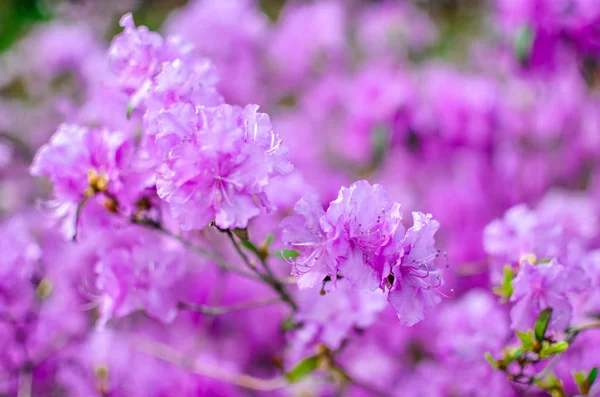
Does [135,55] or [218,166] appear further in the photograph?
[135,55]

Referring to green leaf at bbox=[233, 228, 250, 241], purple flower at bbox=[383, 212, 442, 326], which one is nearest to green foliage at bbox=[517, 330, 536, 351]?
purple flower at bbox=[383, 212, 442, 326]

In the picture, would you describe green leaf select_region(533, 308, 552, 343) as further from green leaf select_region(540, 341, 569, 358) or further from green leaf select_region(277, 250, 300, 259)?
green leaf select_region(277, 250, 300, 259)

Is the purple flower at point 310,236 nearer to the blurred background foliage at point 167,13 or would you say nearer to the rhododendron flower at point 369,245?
the rhododendron flower at point 369,245

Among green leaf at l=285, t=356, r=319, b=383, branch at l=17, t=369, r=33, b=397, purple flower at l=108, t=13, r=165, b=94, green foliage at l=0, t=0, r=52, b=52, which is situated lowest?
green foliage at l=0, t=0, r=52, b=52

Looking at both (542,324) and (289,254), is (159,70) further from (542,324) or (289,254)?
(542,324)

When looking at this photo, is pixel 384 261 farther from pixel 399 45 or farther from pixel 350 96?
pixel 399 45

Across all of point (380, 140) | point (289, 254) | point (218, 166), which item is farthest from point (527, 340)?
point (380, 140)

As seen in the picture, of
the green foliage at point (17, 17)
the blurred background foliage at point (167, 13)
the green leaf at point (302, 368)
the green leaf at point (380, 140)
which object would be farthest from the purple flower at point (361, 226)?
the green foliage at point (17, 17)
